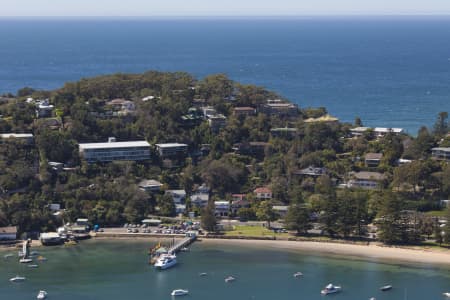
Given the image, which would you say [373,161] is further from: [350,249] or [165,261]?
[165,261]

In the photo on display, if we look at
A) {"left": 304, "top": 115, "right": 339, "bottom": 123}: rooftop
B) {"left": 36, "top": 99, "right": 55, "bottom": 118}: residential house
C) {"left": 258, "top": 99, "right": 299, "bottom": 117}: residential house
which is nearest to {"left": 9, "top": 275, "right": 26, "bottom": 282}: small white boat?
{"left": 36, "top": 99, "right": 55, "bottom": 118}: residential house

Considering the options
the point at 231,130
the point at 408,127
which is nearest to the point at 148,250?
the point at 231,130

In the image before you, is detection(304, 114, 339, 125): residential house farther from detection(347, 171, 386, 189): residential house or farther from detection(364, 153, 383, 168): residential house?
detection(347, 171, 386, 189): residential house

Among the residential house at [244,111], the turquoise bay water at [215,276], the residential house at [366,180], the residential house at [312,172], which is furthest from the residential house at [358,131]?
the turquoise bay water at [215,276]

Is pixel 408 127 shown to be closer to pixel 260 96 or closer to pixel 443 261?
pixel 260 96

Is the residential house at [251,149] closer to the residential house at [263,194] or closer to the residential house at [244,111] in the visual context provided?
the residential house at [244,111]
